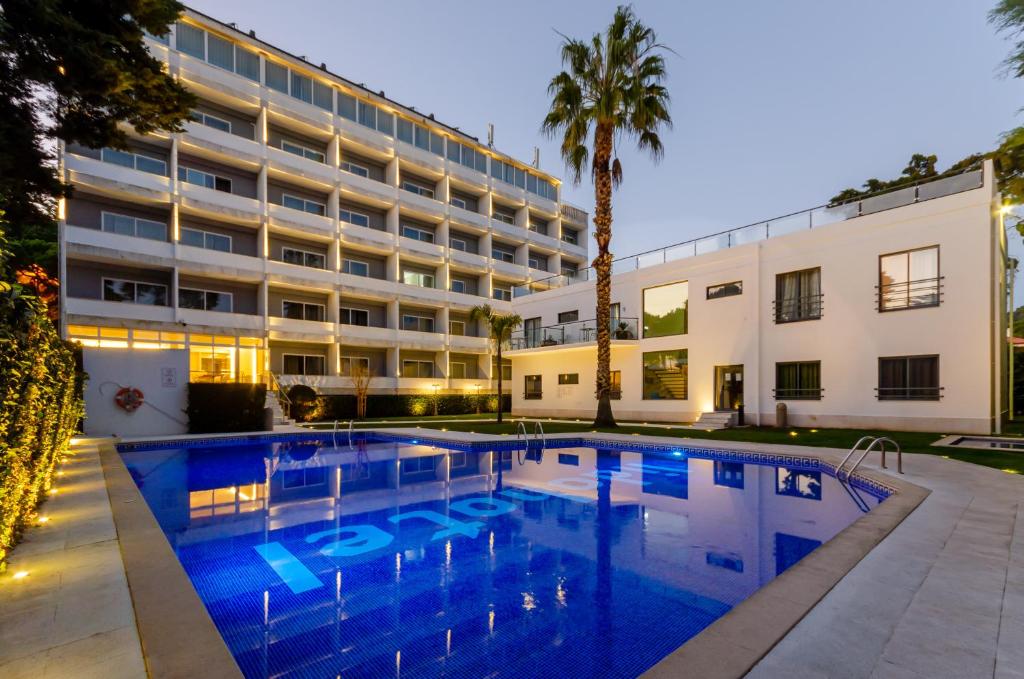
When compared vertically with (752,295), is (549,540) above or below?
below

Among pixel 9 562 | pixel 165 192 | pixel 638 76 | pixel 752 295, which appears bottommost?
pixel 9 562

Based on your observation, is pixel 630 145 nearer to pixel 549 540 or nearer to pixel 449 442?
pixel 449 442

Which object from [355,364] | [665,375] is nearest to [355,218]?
[355,364]

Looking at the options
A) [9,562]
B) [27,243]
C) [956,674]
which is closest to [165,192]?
[27,243]

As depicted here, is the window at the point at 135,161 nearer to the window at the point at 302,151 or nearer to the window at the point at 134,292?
the window at the point at 134,292

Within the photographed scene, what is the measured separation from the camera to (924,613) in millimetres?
3223

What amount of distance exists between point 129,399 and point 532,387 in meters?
18.3

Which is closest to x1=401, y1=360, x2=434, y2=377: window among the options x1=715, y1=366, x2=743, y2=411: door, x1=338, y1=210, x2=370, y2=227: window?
x1=338, y1=210, x2=370, y2=227: window

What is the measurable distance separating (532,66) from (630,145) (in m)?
110

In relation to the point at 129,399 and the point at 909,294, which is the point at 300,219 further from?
the point at 909,294

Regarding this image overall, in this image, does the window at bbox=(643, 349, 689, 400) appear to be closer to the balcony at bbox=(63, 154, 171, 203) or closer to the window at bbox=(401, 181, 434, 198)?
the window at bbox=(401, 181, 434, 198)

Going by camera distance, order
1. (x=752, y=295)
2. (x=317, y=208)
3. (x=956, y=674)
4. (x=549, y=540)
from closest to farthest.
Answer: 1. (x=956, y=674)
2. (x=549, y=540)
3. (x=752, y=295)
4. (x=317, y=208)

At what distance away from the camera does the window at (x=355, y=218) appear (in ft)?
94.9

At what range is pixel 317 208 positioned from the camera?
27844 mm
